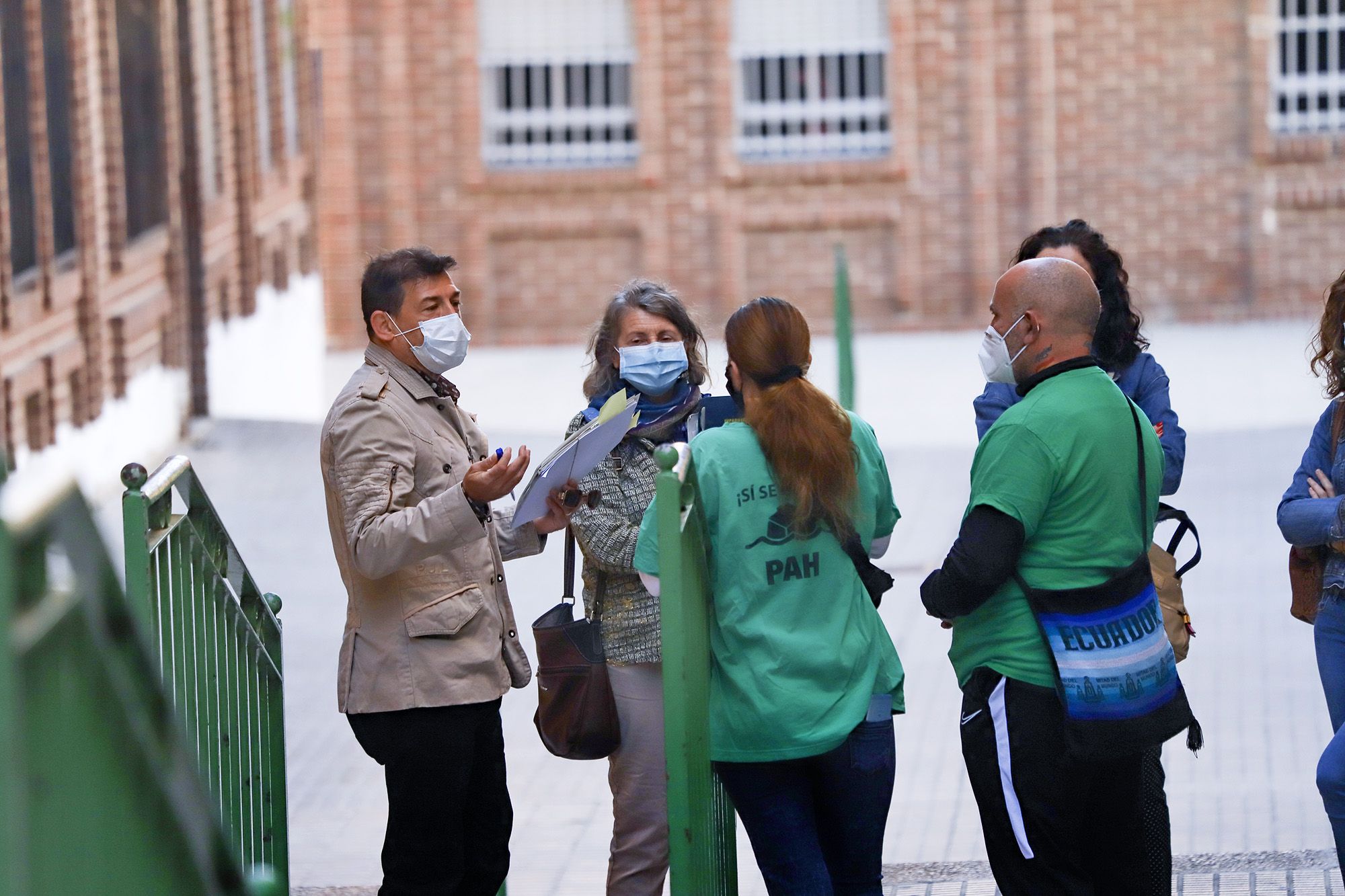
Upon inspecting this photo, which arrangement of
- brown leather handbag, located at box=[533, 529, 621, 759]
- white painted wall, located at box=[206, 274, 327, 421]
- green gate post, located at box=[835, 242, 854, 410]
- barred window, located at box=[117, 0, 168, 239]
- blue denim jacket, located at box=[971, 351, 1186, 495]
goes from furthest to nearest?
white painted wall, located at box=[206, 274, 327, 421]
green gate post, located at box=[835, 242, 854, 410]
barred window, located at box=[117, 0, 168, 239]
blue denim jacket, located at box=[971, 351, 1186, 495]
brown leather handbag, located at box=[533, 529, 621, 759]

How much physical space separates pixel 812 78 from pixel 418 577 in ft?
57.7

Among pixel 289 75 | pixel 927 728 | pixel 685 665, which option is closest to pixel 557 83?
pixel 289 75

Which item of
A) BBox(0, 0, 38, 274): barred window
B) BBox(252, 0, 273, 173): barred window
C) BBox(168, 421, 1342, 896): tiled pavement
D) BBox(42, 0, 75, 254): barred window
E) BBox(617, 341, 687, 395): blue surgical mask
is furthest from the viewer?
BBox(252, 0, 273, 173): barred window

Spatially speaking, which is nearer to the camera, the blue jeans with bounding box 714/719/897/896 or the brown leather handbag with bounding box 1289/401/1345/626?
the blue jeans with bounding box 714/719/897/896

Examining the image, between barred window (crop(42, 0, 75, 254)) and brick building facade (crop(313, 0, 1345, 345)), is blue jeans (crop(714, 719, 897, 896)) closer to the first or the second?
barred window (crop(42, 0, 75, 254))

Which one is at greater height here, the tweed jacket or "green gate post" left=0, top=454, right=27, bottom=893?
"green gate post" left=0, top=454, right=27, bottom=893

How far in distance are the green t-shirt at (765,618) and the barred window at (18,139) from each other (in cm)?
746

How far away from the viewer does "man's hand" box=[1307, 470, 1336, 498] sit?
3963mm

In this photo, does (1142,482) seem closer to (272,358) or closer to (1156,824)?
(1156,824)

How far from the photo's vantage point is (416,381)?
3768 mm

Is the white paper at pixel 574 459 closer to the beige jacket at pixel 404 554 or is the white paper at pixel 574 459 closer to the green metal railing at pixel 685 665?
the beige jacket at pixel 404 554

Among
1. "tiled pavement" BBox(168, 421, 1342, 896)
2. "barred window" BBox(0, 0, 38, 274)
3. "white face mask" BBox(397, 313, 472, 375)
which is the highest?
"barred window" BBox(0, 0, 38, 274)

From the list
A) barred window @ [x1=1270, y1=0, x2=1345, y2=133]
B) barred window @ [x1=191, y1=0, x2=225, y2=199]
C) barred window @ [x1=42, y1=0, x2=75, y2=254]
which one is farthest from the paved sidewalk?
barred window @ [x1=1270, y1=0, x2=1345, y2=133]

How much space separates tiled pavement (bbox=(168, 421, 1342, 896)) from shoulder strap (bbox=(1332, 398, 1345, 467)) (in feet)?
3.96
